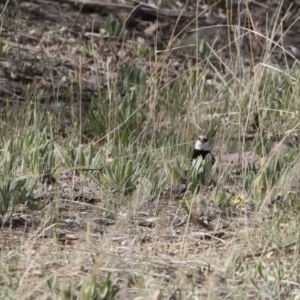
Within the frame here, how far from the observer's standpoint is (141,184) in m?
4.67

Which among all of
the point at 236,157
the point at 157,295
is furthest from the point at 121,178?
the point at 157,295

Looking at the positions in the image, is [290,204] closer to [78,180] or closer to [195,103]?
[78,180]

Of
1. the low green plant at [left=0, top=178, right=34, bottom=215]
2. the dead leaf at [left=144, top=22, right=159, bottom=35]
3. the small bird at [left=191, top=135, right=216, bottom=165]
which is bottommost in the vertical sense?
the low green plant at [left=0, top=178, right=34, bottom=215]

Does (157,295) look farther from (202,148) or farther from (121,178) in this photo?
(202,148)

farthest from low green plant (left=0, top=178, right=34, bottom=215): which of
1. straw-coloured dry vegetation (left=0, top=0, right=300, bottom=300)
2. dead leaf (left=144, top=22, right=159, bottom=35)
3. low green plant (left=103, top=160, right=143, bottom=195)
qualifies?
dead leaf (left=144, top=22, right=159, bottom=35)

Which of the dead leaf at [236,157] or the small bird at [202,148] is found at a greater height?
the small bird at [202,148]

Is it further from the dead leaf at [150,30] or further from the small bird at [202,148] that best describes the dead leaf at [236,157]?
the dead leaf at [150,30]

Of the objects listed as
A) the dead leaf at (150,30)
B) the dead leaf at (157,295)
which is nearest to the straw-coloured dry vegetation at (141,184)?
the dead leaf at (157,295)

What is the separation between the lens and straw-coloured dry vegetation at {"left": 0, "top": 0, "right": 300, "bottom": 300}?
11.9 ft

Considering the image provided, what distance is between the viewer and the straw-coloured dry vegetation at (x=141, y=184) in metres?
3.63

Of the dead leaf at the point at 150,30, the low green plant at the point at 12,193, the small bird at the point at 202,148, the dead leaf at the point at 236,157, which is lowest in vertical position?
the low green plant at the point at 12,193

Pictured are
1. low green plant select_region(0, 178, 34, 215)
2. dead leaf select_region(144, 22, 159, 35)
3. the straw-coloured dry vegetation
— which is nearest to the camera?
the straw-coloured dry vegetation

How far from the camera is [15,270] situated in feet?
11.8

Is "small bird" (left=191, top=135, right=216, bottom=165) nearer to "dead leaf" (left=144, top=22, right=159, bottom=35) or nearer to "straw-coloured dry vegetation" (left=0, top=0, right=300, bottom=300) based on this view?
"straw-coloured dry vegetation" (left=0, top=0, right=300, bottom=300)
